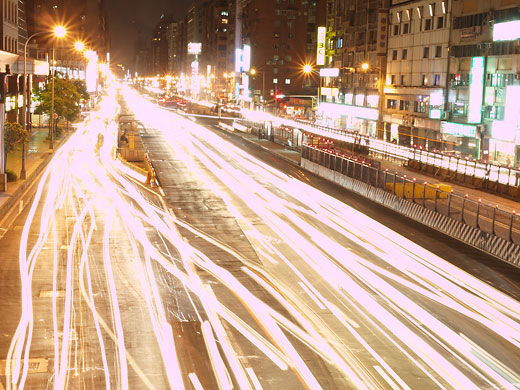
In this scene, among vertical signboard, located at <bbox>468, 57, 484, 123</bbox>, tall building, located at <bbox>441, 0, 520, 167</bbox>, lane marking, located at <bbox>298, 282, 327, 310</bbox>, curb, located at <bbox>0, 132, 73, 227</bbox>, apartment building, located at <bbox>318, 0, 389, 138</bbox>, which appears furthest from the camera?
apartment building, located at <bbox>318, 0, 389, 138</bbox>

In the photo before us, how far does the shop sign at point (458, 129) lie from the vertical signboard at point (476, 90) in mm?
773

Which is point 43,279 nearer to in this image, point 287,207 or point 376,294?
point 376,294

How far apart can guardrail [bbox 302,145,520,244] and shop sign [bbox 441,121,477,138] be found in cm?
1942

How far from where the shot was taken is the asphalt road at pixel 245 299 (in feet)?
47.0

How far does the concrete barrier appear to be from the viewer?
82.6 feet

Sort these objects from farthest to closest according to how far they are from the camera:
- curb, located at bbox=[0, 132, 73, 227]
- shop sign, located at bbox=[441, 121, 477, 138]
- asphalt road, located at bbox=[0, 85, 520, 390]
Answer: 1. shop sign, located at bbox=[441, 121, 477, 138]
2. curb, located at bbox=[0, 132, 73, 227]
3. asphalt road, located at bbox=[0, 85, 520, 390]

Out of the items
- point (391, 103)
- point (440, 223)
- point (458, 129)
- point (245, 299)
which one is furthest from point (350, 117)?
point (245, 299)

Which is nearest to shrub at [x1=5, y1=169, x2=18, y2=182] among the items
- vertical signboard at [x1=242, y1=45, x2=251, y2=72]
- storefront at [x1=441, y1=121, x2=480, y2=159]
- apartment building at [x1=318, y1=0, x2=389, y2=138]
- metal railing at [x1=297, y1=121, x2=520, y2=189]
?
metal railing at [x1=297, y1=121, x2=520, y2=189]

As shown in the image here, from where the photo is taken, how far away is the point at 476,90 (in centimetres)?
5931

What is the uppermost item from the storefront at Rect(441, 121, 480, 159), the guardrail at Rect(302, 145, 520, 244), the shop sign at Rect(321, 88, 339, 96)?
the shop sign at Rect(321, 88, 339, 96)

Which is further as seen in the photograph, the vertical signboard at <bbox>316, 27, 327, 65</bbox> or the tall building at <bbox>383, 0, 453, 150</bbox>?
the vertical signboard at <bbox>316, 27, 327, 65</bbox>

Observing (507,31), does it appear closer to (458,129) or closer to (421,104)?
(458,129)

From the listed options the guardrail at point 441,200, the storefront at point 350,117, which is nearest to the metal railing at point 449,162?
the guardrail at point 441,200

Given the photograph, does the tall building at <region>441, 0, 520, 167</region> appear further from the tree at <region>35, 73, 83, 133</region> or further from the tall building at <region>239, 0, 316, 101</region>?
Answer: the tall building at <region>239, 0, 316, 101</region>
